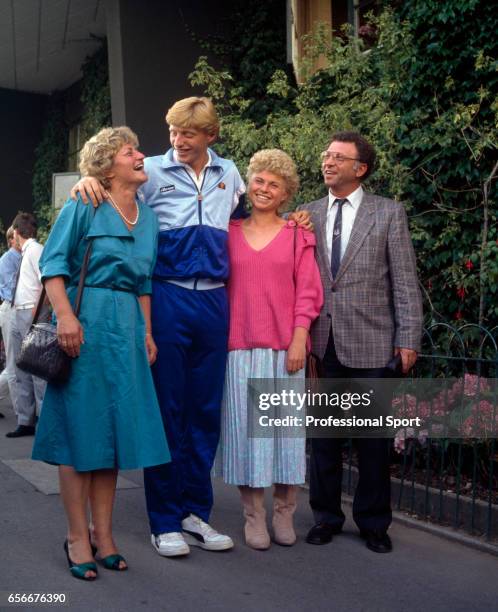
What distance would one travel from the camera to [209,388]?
168 inches

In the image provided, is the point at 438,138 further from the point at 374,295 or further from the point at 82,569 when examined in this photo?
the point at 82,569

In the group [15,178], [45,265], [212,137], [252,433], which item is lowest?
[252,433]

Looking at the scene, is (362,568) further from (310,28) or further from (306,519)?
(310,28)

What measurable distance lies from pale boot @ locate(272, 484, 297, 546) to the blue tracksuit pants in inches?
15.3

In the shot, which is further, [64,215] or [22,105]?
[22,105]

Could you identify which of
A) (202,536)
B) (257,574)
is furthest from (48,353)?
(257,574)

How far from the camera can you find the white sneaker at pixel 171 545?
4.09 metres

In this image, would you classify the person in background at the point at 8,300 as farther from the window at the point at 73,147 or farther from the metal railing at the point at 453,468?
the window at the point at 73,147

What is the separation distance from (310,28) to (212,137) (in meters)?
5.88

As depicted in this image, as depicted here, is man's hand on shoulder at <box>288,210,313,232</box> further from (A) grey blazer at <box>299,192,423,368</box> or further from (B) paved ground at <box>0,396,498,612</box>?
(B) paved ground at <box>0,396,498,612</box>

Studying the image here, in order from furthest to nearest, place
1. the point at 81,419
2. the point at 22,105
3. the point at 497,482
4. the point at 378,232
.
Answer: the point at 22,105 < the point at 497,482 < the point at 378,232 < the point at 81,419

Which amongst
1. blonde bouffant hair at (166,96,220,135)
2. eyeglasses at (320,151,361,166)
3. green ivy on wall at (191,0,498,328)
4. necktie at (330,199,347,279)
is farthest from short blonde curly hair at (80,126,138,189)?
green ivy on wall at (191,0,498,328)

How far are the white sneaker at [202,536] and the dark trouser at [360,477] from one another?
1.89 ft

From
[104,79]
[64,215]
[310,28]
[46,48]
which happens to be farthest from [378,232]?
[46,48]
